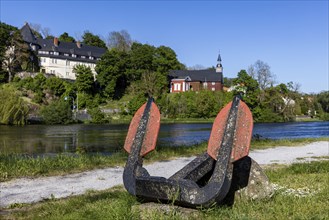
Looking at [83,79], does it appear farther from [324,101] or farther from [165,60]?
[324,101]

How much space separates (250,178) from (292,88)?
7384cm

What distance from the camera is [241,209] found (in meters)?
5.15

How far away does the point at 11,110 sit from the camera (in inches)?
2008

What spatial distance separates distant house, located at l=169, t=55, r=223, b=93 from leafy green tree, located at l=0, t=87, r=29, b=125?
4261cm

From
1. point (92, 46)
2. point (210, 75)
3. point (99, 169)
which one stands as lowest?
point (99, 169)

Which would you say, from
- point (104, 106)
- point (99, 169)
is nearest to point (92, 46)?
point (104, 106)

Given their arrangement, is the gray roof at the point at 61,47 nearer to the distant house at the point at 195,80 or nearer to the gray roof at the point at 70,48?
the gray roof at the point at 70,48

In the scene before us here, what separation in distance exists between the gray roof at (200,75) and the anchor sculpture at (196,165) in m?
84.4

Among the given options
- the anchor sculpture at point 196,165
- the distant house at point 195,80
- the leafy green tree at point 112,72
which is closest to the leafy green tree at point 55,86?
the leafy green tree at point 112,72

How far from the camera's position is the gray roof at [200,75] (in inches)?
3543

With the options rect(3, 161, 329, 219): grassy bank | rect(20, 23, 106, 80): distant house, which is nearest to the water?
rect(3, 161, 329, 219): grassy bank

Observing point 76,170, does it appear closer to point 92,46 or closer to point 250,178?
point 250,178

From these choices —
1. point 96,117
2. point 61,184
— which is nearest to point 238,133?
point 61,184

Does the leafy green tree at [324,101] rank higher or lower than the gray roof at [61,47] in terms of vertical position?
lower
